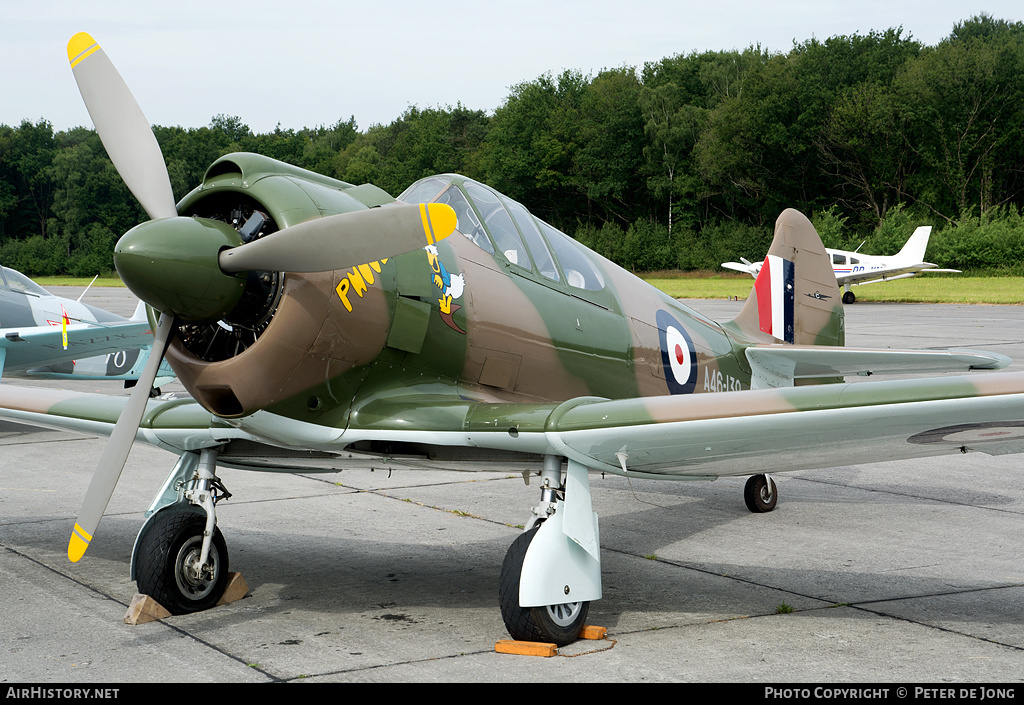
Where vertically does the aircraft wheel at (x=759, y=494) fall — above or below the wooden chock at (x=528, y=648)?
below

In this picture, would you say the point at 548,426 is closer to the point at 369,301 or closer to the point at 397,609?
the point at 369,301

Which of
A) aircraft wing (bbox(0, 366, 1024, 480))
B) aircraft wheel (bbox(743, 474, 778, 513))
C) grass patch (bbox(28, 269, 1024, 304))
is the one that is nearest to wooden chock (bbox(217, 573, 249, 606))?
aircraft wing (bbox(0, 366, 1024, 480))

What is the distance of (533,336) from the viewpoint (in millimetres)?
5223

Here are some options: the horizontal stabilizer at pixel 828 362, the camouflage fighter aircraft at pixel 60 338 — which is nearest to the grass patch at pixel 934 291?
the camouflage fighter aircraft at pixel 60 338

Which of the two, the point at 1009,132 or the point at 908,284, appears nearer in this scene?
the point at 908,284

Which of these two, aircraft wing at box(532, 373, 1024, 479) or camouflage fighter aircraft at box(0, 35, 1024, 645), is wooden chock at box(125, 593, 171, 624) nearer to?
camouflage fighter aircraft at box(0, 35, 1024, 645)

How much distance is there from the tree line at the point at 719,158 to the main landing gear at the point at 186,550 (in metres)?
53.8

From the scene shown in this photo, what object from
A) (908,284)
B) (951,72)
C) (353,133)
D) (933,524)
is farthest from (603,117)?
(933,524)

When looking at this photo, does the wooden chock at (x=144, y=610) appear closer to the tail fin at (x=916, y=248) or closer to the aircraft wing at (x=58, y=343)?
the aircraft wing at (x=58, y=343)

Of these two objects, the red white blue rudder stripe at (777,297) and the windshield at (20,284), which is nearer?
the red white blue rudder stripe at (777,297)

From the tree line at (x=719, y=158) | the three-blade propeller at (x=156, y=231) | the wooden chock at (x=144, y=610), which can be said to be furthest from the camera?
the tree line at (x=719, y=158)

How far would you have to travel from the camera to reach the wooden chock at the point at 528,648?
4.13 metres

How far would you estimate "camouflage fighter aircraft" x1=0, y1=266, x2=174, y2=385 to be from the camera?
12.0 m
